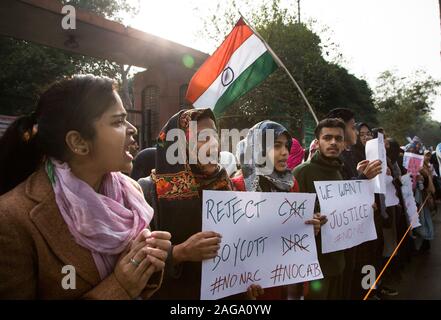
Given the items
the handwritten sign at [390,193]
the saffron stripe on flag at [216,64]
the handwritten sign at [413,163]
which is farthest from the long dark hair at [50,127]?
the handwritten sign at [413,163]

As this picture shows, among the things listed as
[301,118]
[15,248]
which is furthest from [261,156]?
[301,118]

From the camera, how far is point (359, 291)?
364 centimetres

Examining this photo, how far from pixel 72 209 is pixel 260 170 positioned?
1410mm

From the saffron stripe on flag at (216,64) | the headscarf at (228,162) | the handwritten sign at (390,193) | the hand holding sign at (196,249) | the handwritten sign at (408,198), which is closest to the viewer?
the hand holding sign at (196,249)

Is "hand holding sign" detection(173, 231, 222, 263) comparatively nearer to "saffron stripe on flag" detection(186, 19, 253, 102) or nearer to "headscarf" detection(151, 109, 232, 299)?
"headscarf" detection(151, 109, 232, 299)

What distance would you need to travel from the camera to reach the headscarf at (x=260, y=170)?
2268 millimetres

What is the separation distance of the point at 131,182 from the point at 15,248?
0.56 metres

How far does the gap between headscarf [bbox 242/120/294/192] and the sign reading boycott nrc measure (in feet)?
0.98

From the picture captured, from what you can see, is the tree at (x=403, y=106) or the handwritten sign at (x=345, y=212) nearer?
the handwritten sign at (x=345, y=212)

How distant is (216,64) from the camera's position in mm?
3912

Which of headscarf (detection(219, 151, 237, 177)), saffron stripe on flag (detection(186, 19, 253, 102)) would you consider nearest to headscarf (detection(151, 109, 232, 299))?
headscarf (detection(219, 151, 237, 177))

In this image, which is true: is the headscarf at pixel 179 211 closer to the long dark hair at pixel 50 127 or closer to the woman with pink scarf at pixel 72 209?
the woman with pink scarf at pixel 72 209

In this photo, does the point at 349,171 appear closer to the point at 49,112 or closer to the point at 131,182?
the point at 131,182

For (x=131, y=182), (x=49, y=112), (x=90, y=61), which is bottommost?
(x=131, y=182)
